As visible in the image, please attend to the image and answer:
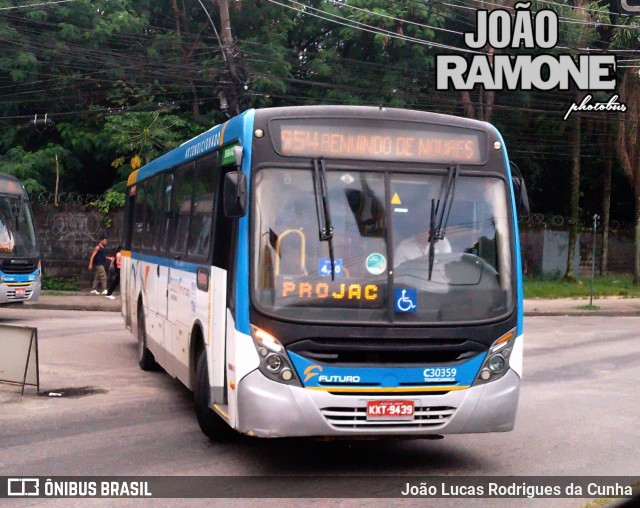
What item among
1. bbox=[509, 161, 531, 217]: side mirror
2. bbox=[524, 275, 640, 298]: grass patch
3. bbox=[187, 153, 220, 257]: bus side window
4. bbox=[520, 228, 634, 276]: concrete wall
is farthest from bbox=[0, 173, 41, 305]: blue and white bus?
bbox=[520, 228, 634, 276]: concrete wall

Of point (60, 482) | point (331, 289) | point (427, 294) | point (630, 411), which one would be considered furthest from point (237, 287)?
point (630, 411)

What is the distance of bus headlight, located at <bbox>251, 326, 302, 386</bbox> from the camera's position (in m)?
7.25

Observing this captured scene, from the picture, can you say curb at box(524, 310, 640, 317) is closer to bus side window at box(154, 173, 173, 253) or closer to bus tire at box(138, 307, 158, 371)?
bus tire at box(138, 307, 158, 371)

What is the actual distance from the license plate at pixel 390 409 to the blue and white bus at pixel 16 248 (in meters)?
15.3

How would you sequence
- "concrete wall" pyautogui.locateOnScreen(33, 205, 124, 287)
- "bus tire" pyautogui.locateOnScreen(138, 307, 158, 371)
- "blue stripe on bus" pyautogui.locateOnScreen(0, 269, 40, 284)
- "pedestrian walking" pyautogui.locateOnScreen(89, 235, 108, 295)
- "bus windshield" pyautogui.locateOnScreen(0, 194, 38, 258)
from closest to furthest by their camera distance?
1. "bus tire" pyautogui.locateOnScreen(138, 307, 158, 371)
2. "blue stripe on bus" pyautogui.locateOnScreen(0, 269, 40, 284)
3. "bus windshield" pyautogui.locateOnScreen(0, 194, 38, 258)
4. "pedestrian walking" pyautogui.locateOnScreen(89, 235, 108, 295)
5. "concrete wall" pyautogui.locateOnScreen(33, 205, 124, 287)

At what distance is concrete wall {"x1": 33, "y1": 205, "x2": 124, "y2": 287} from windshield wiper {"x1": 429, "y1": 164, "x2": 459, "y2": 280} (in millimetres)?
22711

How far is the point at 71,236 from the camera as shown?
29578mm

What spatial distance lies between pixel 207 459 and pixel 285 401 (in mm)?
1256

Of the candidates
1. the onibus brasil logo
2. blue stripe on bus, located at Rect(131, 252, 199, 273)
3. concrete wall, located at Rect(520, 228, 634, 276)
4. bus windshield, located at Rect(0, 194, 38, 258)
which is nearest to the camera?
blue stripe on bus, located at Rect(131, 252, 199, 273)

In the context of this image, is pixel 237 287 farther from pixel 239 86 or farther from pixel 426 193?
pixel 239 86

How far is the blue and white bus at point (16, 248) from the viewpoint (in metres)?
21.0

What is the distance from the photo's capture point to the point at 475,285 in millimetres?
7738

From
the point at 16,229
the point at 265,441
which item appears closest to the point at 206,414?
the point at 265,441

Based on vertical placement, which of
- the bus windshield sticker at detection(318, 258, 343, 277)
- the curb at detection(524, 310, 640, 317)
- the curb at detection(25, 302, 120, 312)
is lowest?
the curb at detection(524, 310, 640, 317)
